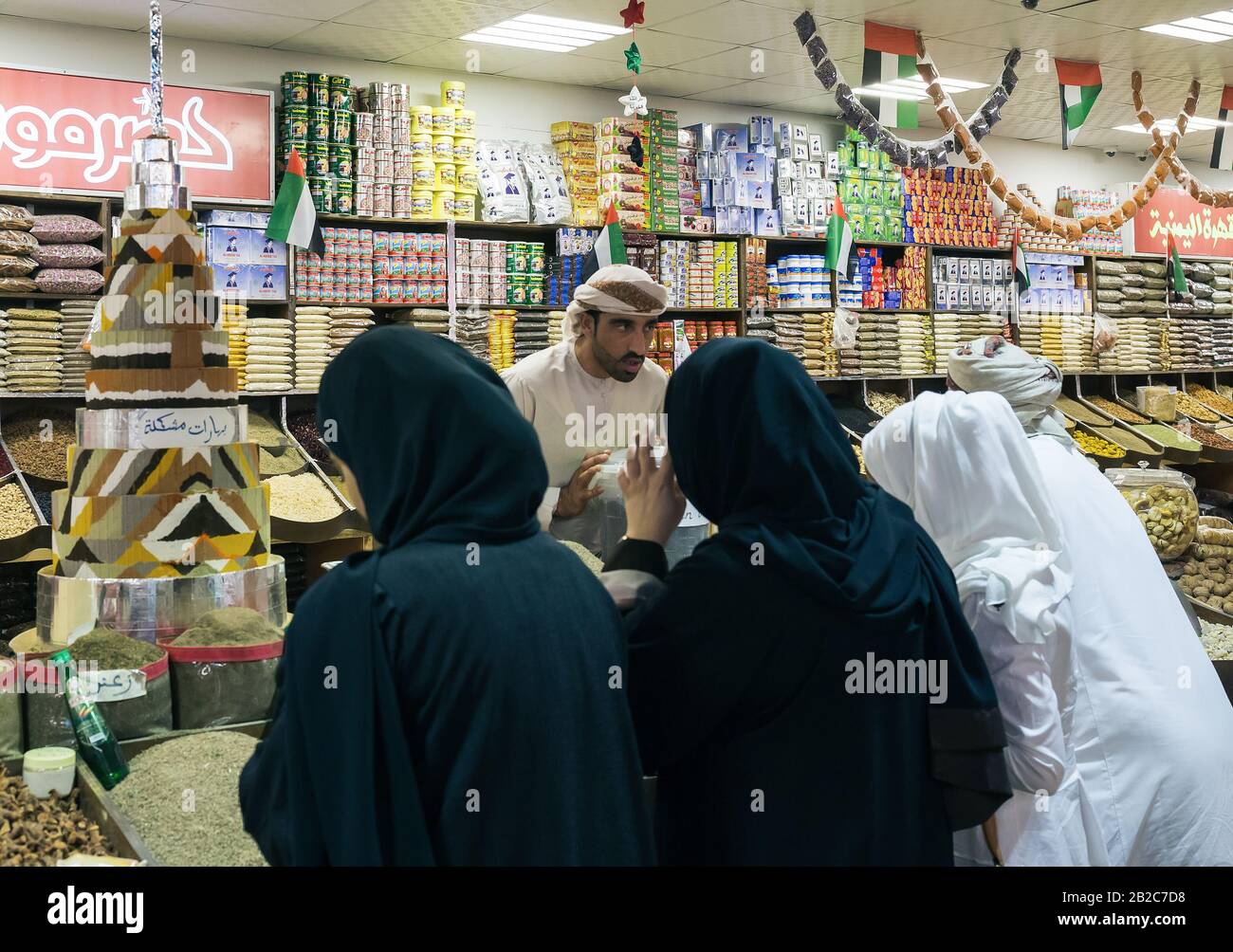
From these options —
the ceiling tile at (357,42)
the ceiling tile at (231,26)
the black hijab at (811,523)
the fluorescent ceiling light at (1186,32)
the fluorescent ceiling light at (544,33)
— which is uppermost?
the fluorescent ceiling light at (1186,32)

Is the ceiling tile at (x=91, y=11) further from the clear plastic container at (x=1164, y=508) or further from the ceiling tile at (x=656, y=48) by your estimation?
the clear plastic container at (x=1164, y=508)

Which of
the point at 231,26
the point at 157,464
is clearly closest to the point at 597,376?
the point at 157,464

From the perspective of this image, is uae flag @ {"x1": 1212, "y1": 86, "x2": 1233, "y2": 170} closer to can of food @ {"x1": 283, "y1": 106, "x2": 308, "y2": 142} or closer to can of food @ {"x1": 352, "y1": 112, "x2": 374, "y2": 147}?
can of food @ {"x1": 352, "y1": 112, "x2": 374, "y2": 147}

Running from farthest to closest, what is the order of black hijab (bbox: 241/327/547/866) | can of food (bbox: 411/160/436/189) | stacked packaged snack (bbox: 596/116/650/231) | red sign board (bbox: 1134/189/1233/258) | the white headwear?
1. red sign board (bbox: 1134/189/1233/258)
2. stacked packaged snack (bbox: 596/116/650/231)
3. can of food (bbox: 411/160/436/189)
4. the white headwear
5. black hijab (bbox: 241/327/547/866)

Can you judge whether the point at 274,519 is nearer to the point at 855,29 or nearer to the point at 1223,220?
the point at 855,29

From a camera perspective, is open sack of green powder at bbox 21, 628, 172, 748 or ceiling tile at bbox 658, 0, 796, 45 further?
ceiling tile at bbox 658, 0, 796, 45

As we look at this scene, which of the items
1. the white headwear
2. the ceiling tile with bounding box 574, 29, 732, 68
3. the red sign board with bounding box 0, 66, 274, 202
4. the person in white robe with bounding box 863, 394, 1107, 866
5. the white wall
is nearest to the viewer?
the person in white robe with bounding box 863, 394, 1107, 866

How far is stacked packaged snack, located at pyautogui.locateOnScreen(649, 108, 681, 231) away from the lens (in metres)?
7.32

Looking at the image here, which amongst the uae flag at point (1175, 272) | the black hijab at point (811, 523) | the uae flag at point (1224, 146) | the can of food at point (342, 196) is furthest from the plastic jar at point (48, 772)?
the uae flag at point (1175, 272)

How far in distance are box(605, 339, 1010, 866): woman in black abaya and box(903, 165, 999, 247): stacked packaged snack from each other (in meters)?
7.32

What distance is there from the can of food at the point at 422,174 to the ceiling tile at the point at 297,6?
3.09ft

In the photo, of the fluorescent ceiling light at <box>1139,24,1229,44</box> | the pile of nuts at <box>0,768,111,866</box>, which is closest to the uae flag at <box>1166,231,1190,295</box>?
the fluorescent ceiling light at <box>1139,24,1229,44</box>

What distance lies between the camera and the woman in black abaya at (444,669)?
4.60ft
